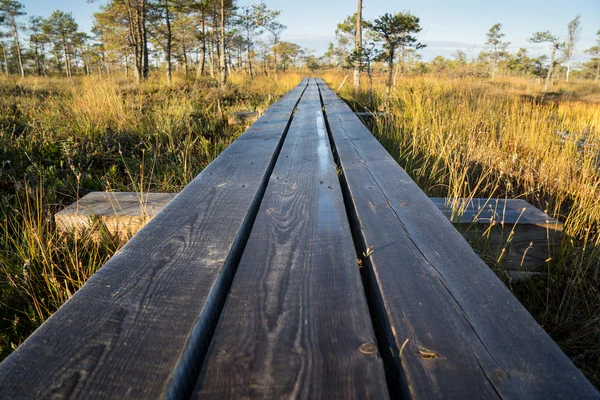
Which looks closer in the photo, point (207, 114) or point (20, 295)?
point (20, 295)

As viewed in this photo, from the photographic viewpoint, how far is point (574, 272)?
6.05 feet

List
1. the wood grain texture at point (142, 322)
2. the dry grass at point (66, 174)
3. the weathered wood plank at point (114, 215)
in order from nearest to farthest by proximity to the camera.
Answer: the wood grain texture at point (142, 322)
the dry grass at point (66, 174)
the weathered wood plank at point (114, 215)

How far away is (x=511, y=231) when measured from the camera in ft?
5.31

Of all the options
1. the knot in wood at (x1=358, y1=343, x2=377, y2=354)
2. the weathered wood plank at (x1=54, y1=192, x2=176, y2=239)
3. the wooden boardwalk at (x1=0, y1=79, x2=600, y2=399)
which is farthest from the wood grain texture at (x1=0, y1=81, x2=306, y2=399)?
the weathered wood plank at (x1=54, y1=192, x2=176, y2=239)

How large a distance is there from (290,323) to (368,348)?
0.56 feet

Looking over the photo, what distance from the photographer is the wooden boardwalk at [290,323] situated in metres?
0.57

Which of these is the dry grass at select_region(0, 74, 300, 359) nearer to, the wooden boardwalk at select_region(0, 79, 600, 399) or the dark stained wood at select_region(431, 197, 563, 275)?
the wooden boardwalk at select_region(0, 79, 600, 399)

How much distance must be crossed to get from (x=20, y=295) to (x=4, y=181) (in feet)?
6.01

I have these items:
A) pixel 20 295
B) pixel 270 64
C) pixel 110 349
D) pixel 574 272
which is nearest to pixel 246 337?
pixel 110 349

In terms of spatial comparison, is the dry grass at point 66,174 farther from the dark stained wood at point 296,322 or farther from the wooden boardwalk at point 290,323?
the dark stained wood at point 296,322

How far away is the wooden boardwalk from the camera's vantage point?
575 mm

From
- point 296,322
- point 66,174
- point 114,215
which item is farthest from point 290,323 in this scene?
point 66,174

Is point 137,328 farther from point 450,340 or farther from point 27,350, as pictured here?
point 450,340

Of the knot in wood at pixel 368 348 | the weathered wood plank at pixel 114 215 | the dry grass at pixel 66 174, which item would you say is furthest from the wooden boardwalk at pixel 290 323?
the dry grass at pixel 66 174
